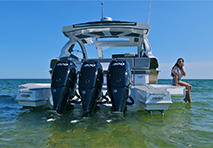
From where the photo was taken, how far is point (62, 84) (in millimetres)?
2768

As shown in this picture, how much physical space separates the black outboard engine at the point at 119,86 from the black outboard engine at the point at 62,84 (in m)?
0.70

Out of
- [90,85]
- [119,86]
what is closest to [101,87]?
[90,85]

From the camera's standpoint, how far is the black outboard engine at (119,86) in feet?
8.61

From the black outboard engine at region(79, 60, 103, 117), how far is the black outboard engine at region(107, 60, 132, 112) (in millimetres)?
205

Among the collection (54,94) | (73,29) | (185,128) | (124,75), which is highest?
(73,29)

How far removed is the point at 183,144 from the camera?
2.04m

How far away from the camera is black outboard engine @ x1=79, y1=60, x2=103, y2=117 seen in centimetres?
263

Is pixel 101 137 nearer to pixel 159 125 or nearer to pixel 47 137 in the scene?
pixel 47 137

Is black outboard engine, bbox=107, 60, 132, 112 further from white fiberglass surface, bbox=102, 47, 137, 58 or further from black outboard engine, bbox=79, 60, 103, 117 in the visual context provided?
white fiberglass surface, bbox=102, 47, 137, 58

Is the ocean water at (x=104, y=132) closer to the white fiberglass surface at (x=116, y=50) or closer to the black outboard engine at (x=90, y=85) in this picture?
the black outboard engine at (x=90, y=85)

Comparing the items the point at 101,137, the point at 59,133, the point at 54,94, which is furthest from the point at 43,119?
the point at 101,137

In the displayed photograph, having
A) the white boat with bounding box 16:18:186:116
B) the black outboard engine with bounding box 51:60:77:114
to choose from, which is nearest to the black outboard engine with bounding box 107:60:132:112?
the white boat with bounding box 16:18:186:116

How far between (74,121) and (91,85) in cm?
63

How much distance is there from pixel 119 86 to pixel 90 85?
0.48m
